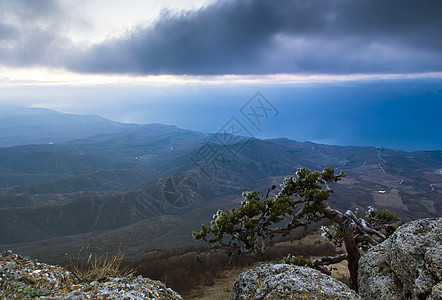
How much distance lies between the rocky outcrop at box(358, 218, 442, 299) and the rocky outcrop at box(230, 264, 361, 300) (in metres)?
1.55

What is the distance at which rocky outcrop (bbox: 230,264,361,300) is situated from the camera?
4281mm

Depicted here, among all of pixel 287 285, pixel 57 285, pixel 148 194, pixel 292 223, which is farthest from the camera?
pixel 148 194

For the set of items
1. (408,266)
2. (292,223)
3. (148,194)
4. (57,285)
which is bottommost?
(148,194)

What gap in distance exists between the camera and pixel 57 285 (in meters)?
4.93

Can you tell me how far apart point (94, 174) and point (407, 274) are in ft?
542

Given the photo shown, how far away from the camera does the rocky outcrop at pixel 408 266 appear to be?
4555mm

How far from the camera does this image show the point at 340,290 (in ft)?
14.4

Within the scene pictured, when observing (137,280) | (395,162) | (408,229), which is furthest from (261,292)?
(395,162)

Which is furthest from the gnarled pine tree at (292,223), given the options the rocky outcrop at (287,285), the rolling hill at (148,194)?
the rolling hill at (148,194)

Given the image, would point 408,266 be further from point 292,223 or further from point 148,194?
point 148,194

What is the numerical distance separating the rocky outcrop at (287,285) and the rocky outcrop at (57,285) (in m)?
1.55

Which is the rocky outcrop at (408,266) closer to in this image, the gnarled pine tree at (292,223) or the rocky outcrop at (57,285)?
the gnarled pine tree at (292,223)

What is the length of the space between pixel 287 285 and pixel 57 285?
4811mm

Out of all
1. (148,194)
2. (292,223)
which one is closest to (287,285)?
(292,223)
